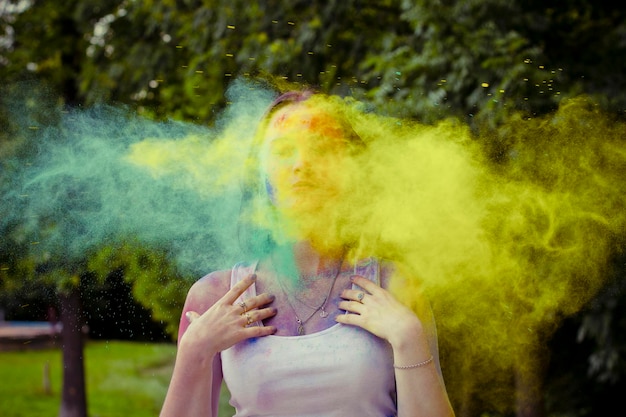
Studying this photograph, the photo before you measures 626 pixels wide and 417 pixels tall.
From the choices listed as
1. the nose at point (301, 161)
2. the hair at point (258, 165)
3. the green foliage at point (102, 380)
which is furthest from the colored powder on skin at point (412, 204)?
the green foliage at point (102, 380)

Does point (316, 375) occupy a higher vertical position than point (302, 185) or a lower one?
lower

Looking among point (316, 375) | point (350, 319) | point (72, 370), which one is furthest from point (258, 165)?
point (72, 370)

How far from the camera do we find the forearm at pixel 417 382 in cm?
204

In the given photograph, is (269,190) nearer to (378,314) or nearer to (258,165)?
(258,165)

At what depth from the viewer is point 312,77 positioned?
5.17 meters

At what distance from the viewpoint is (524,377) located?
518 centimetres

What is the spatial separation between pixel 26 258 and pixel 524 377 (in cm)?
347

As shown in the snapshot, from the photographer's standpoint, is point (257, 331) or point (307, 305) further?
point (307, 305)

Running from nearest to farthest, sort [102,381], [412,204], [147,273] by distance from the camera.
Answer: [412,204] < [147,273] < [102,381]

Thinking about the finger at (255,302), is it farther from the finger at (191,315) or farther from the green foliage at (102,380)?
the green foliage at (102,380)

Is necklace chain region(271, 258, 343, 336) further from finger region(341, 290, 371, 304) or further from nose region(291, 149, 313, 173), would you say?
nose region(291, 149, 313, 173)

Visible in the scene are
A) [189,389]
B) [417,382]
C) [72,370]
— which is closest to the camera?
[417,382]

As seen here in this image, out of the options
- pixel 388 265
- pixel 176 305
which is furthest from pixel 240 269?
pixel 176 305

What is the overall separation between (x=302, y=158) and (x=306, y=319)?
0.48 metres
